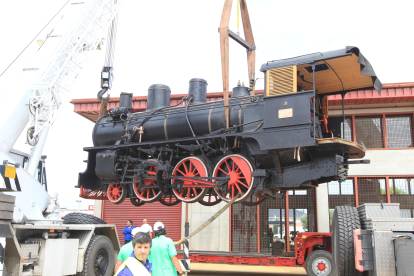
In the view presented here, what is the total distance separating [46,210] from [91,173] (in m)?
1.92

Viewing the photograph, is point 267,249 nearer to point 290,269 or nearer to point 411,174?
point 290,269

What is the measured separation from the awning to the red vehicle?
4.32 m

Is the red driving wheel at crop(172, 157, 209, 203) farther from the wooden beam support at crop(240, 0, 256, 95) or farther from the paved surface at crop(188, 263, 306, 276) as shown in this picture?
the paved surface at crop(188, 263, 306, 276)

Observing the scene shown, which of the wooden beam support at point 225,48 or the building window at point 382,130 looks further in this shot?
the building window at point 382,130

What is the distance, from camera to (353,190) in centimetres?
1397

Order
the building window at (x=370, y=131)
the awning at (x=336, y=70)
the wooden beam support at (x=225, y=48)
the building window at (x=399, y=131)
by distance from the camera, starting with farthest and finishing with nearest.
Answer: the building window at (x=370, y=131) → the building window at (x=399, y=131) → the wooden beam support at (x=225, y=48) → the awning at (x=336, y=70)

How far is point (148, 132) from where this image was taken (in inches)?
351

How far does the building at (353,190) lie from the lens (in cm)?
1380

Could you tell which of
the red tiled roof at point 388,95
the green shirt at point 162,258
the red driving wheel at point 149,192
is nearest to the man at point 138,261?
the green shirt at point 162,258

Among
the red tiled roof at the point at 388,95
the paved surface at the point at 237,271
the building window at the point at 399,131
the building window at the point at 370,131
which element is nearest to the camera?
the paved surface at the point at 237,271

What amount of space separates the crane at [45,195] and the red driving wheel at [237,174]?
2.91 metres

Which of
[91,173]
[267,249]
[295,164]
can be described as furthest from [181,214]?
[295,164]

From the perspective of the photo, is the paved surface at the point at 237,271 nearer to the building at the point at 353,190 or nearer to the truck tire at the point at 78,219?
the building at the point at 353,190

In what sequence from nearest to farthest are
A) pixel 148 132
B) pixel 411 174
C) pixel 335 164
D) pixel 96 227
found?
pixel 335 164 → pixel 96 227 → pixel 148 132 → pixel 411 174
